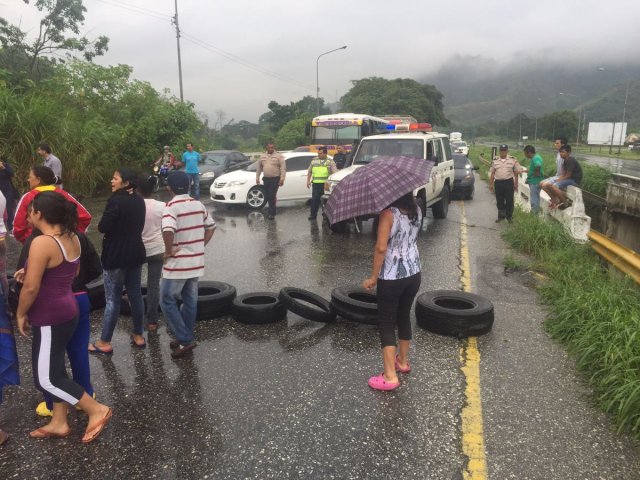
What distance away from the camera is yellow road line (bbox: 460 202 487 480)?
9.71ft

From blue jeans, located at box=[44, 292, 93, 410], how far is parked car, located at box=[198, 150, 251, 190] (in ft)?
45.6

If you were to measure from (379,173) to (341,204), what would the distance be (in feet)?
1.19

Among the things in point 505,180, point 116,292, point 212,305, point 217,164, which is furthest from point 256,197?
point 116,292

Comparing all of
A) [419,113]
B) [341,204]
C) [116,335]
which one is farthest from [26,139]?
[419,113]

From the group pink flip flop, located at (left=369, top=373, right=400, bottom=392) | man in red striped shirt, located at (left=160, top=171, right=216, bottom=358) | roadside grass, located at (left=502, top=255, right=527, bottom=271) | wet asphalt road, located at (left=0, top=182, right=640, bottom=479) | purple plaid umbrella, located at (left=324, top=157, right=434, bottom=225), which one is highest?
purple plaid umbrella, located at (left=324, top=157, right=434, bottom=225)

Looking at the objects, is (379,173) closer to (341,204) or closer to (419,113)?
(341,204)

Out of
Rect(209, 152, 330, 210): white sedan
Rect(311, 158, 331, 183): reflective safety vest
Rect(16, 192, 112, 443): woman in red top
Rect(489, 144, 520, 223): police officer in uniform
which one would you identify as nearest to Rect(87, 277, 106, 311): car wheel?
Rect(16, 192, 112, 443): woman in red top

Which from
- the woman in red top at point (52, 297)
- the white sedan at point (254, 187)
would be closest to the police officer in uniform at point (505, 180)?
the white sedan at point (254, 187)

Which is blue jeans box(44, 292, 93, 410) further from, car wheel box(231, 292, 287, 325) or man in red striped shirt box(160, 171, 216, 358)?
car wheel box(231, 292, 287, 325)

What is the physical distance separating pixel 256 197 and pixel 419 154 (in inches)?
187

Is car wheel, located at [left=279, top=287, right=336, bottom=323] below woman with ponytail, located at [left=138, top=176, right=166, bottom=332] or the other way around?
below

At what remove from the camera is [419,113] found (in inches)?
3310

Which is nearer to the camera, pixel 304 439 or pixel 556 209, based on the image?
pixel 304 439

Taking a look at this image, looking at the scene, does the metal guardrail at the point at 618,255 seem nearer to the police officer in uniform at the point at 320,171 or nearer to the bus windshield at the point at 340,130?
the police officer in uniform at the point at 320,171
